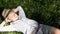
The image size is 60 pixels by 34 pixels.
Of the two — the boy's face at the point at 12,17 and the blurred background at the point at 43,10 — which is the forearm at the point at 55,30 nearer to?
the blurred background at the point at 43,10

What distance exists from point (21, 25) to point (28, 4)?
0.64 feet

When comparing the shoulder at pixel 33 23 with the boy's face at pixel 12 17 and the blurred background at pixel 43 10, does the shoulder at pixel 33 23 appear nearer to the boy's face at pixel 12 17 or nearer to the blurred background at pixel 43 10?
the blurred background at pixel 43 10

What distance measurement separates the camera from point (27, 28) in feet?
4.32

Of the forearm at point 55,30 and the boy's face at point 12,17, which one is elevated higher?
the boy's face at point 12,17

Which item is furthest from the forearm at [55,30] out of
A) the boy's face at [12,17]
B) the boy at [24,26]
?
the boy's face at [12,17]

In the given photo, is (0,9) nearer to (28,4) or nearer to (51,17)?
(28,4)

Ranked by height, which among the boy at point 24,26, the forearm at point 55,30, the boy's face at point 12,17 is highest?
the boy's face at point 12,17

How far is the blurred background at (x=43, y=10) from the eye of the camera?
4.31ft

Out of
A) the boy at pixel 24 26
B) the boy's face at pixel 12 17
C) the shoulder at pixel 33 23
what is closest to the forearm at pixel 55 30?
the boy at pixel 24 26

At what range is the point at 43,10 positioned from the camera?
1.33m

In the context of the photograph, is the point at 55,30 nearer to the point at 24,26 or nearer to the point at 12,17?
the point at 24,26

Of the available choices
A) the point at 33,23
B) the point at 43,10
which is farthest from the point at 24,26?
the point at 43,10

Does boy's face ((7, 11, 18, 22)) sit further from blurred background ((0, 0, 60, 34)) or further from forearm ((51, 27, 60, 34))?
forearm ((51, 27, 60, 34))

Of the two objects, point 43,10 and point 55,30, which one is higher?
point 43,10
